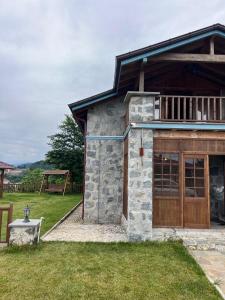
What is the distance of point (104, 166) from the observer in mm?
10047

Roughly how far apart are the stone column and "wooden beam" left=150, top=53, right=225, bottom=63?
1377 mm

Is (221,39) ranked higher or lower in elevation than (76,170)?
→ higher

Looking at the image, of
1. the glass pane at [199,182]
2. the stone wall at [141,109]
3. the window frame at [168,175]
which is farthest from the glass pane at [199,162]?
the stone wall at [141,109]

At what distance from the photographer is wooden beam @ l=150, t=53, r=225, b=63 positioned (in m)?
7.70

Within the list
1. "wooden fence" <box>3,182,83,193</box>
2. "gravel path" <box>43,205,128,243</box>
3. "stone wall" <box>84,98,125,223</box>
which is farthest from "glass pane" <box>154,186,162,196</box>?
"wooden fence" <box>3,182,83,193</box>

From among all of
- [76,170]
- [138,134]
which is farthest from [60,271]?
[76,170]

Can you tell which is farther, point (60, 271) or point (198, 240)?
point (198, 240)

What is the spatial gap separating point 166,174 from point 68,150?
17.9 metres

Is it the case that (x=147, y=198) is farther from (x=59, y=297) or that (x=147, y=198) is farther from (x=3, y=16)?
(x=3, y=16)

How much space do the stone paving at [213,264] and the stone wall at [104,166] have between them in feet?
13.0

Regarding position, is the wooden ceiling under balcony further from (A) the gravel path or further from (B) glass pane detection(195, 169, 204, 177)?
(A) the gravel path

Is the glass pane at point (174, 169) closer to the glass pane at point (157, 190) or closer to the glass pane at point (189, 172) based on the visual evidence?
the glass pane at point (189, 172)

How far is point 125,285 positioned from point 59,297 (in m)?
1.19

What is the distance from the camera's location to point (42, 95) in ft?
115
